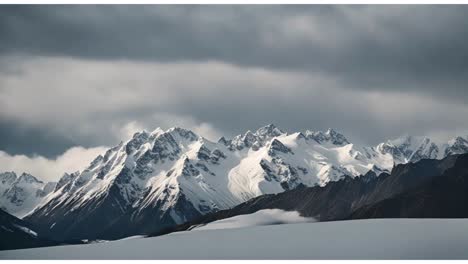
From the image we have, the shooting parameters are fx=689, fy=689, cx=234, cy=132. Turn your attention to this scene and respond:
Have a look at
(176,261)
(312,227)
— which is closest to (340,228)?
(312,227)

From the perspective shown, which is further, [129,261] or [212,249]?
[212,249]

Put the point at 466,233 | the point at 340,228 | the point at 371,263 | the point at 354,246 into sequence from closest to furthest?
the point at 371,263 < the point at 354,246 < the point at 466,233 < the point at 340,228

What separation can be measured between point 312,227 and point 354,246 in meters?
58.6

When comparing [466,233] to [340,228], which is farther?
[340,228]

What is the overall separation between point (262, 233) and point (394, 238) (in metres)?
51.2

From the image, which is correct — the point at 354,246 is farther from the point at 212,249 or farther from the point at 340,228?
the point at 340,228

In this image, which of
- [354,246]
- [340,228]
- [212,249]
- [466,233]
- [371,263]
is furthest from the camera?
[340,228]

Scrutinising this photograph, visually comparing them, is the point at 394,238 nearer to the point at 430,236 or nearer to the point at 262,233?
the point at 430,236

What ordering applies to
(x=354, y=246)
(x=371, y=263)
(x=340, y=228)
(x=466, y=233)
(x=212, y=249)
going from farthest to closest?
(x=340, y=228)
(x=212, y=249)
(x=466, y=233)
(x=354, y=246)
(x=371, y=263)

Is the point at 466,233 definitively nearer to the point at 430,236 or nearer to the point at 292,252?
the point at 430,236

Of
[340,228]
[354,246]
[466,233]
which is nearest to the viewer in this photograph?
[354,246]

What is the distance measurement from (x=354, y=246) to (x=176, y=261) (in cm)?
3659

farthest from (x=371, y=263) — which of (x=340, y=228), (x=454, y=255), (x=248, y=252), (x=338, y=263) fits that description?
(x=340, y=228)

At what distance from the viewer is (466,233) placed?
151m
